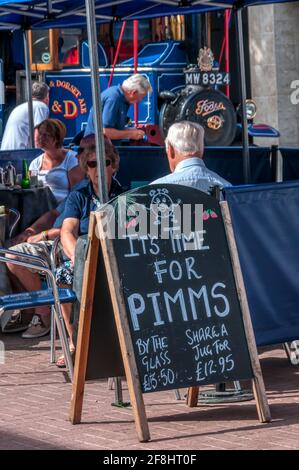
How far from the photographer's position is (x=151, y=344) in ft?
20.0

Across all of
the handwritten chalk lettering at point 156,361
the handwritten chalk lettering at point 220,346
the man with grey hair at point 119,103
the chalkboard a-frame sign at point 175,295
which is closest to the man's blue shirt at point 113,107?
the man with grey hair at point 119,103

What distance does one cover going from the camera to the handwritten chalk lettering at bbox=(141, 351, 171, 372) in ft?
19.9

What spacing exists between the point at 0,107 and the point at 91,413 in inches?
373

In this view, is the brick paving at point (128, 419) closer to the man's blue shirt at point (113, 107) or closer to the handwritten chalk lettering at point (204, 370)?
the handwritten chalk lettering at point (204, 370)

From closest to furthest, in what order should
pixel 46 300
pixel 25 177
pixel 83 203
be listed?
pixel 46 300 → pixel 83 203 → pixel 25 177

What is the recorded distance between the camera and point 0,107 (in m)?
15.6

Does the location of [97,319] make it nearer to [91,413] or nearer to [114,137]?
[91,413]

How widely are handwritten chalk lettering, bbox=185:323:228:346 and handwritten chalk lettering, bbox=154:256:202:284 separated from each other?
272 millimetres

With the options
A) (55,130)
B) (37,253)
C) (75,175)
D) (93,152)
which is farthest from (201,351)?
(55,130)

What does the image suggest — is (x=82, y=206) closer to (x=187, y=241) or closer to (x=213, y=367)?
(x=187, y=241)

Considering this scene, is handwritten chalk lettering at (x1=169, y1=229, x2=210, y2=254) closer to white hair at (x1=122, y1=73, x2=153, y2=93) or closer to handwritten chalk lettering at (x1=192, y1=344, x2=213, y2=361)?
handwritten chalk lettering at (x1=192, y1=344, x2=213, y2=361)

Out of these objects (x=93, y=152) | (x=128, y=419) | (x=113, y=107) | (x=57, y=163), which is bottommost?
(x=128, y=419)

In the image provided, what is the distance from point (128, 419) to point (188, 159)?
5.39 feet

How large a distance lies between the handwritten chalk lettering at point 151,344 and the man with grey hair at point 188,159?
128 cm
